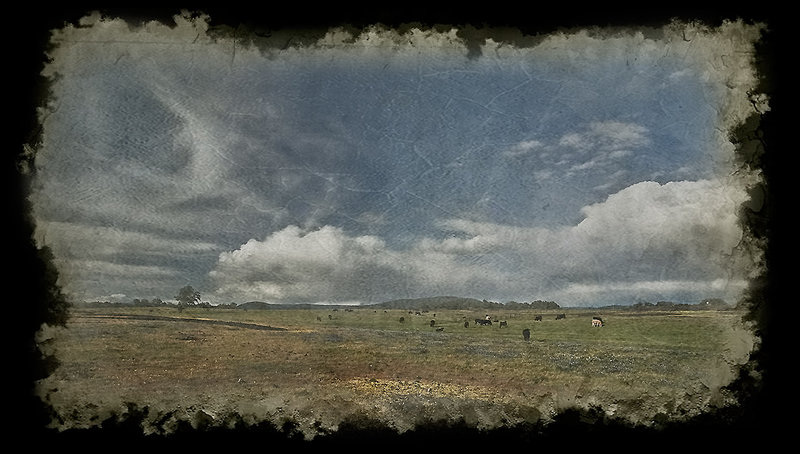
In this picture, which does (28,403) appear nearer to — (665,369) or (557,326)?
(557,326)

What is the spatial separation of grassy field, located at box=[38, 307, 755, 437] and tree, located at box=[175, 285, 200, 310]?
68 millimetres

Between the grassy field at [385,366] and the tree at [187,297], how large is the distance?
68mm

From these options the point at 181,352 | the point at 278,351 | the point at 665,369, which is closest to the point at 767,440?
the point at 665,369

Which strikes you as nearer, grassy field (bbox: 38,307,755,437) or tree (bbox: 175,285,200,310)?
grassy field (bbox: 38,307,755,437)

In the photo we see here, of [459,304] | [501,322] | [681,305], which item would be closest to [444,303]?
[459,304]

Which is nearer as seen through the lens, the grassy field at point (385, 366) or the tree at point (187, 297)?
the grassy field at point (385, 366)

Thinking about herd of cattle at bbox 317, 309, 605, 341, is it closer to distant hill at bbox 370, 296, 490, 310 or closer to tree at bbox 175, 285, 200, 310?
distant hill at bbox 370, 296, 490, 310

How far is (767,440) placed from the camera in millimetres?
3279

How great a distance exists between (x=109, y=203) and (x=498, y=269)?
6.71 ft

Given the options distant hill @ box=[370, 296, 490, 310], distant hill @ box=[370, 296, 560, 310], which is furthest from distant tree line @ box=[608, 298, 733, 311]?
distant hill @ box=[370, 296, 490, 310]

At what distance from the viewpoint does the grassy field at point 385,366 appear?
333 cm

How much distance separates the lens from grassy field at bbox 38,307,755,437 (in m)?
3.33

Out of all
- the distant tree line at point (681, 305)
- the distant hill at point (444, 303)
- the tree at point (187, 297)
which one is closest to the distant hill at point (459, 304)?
the distant hill at point (444, 303)

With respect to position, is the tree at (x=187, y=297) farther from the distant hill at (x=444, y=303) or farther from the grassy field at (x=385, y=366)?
the distant hill at (x=444, y=303)
